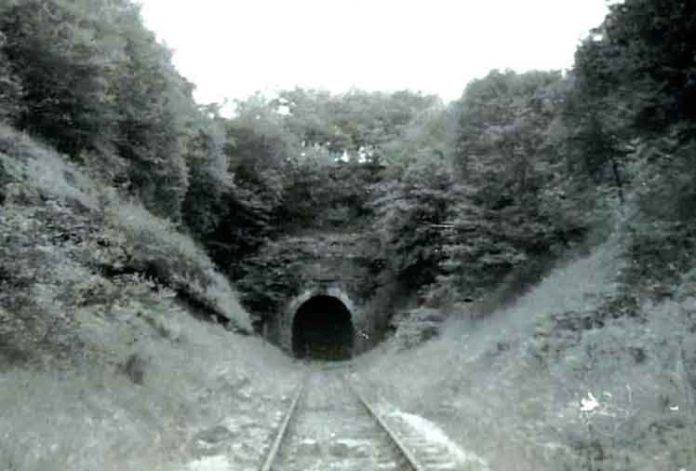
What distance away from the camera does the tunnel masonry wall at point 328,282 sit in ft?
129

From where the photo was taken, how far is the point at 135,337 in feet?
44.7

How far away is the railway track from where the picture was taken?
345 inches

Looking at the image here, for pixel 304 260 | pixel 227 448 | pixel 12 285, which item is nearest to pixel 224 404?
pixel 227 448

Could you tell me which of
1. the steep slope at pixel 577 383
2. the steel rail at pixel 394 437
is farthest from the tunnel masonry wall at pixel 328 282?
the steel rail at pixel 394 437

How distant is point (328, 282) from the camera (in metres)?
39.8

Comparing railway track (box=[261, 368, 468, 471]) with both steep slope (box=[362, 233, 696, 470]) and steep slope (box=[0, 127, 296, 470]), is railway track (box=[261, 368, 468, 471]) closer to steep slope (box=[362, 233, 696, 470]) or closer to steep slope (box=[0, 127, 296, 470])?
steep slope (box=[0, 127, 296, 470])

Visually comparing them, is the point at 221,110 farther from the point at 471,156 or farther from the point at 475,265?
the point at 475,265

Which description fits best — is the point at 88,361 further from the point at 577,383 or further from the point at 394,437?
the point at 577,383

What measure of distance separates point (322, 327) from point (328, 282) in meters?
7.07

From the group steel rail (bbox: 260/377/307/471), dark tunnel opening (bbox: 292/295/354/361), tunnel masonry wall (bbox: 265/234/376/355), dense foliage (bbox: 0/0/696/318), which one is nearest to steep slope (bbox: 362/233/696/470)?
dense foliage (bbox: 0/0/696/318)

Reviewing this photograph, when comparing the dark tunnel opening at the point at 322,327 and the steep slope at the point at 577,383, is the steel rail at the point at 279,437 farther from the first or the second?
the dark tunnel opening at the point at 322,327

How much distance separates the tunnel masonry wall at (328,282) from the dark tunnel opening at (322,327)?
203 inches

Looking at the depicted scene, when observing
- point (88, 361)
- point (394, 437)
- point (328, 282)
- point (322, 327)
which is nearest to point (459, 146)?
point (394, 437)

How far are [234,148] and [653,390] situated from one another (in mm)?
35475
